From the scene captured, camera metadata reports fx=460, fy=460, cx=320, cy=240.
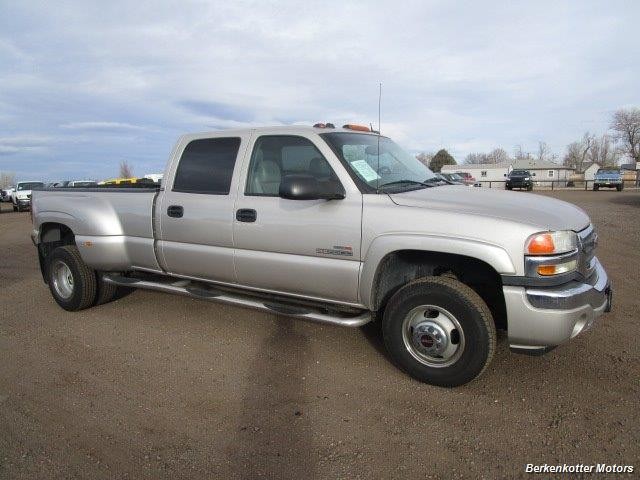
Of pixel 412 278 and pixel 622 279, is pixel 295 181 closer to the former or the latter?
pixel 412 278

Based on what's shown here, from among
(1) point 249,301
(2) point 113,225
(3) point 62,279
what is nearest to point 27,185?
(3) point 62,279

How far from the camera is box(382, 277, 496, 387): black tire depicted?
3066 mm

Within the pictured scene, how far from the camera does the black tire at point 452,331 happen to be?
10.1ft

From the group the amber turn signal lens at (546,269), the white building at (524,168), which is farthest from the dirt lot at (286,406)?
the white building at (524,168)

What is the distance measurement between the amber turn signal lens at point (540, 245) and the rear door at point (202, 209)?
237 centimetres

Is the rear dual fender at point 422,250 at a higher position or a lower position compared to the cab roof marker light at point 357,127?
lower

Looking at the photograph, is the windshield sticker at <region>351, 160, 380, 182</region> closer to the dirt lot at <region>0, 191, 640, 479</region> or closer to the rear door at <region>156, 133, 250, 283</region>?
the rear door at <region>156, 133, 250, 283</region>

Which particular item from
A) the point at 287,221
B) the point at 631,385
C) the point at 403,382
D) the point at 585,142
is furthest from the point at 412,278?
the point at 585,142

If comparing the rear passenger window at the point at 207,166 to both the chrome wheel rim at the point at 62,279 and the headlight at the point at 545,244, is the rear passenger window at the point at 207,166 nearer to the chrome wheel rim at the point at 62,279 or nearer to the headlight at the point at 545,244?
the chrome wheel rim at the point at 62,279

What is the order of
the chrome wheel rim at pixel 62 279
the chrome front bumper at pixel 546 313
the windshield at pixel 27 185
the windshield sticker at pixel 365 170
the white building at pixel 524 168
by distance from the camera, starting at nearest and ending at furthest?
the chrome front bumper at pixel 546 313, the windshield sticker at pixel 365 170, the chrome wheel rim at pixel 62 279, the windshield at pixel 27 185, the white building at pixel 524 168

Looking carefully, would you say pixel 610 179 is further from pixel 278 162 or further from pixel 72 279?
pixel 72 279

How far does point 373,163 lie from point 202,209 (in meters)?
1.58

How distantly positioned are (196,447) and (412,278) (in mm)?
1914

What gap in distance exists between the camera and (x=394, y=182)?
3740mm
